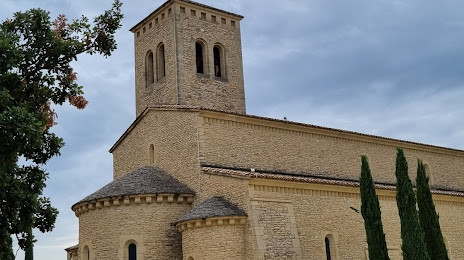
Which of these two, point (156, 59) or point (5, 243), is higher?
point (156, 59)

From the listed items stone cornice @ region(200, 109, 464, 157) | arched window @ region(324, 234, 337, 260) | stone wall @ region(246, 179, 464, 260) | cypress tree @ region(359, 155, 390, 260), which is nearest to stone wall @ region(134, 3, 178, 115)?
stone cornice @ region(200, 109, 464, 157)

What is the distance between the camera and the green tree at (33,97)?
11.0m

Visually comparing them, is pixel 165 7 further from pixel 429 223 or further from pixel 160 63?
pixel 429 223

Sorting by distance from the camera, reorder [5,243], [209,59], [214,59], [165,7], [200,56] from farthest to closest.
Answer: [214,59] → [200,56] → [165,7] → [209,59] → [5,243]

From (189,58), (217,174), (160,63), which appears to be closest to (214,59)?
(189,58)

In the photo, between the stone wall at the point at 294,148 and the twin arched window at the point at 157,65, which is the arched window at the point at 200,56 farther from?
the stone wall at the point at 294,148

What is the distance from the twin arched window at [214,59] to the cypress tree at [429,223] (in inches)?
443

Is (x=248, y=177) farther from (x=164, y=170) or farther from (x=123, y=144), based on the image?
(x=123, y=144)

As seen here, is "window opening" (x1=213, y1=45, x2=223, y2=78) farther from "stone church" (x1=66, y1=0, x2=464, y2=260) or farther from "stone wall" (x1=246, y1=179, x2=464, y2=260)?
"stone wall" (x1=246, y1=179, x2=464, y2=260)

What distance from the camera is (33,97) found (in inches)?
470

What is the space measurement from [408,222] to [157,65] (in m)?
14.9

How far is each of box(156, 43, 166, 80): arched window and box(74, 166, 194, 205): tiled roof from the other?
686 cm

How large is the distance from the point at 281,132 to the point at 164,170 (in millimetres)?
5343

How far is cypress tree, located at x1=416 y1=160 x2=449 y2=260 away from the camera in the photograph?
18.6 m
